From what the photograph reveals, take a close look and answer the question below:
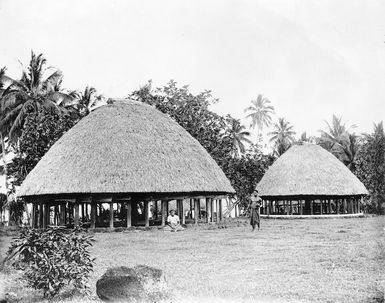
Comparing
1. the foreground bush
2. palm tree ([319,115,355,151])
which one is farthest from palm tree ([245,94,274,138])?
the foreground bush

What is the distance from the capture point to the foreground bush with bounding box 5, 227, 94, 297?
25.2ft

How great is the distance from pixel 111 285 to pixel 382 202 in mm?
32904

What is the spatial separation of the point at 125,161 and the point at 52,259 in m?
13.6

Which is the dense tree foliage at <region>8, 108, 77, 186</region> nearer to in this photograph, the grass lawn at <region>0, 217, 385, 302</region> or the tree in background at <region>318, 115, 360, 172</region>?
the grass lawn at <region>0, 217, 385, 302</region>

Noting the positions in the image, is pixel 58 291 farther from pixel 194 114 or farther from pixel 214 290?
pixel 194 114

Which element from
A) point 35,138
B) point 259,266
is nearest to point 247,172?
point 35,138

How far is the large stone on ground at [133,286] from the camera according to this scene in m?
7.34

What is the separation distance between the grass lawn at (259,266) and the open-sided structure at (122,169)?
443cm

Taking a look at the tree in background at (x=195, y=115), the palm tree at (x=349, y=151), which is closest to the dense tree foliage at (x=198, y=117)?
the tree in background at (x=195, y=115)

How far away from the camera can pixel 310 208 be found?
32.8 metres

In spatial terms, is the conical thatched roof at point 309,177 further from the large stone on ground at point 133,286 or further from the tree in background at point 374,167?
the large stone on ground at point 133,286

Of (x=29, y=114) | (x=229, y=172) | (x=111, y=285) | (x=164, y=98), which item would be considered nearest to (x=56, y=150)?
(x=29, y=114)

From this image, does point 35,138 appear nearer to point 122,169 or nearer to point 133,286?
point 122,169

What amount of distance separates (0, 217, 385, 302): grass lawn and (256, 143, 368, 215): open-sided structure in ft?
50.0
